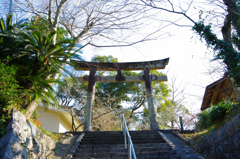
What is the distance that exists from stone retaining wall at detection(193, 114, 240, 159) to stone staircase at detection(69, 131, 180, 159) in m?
0.94

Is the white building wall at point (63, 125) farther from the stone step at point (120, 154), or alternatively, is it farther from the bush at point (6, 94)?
the bush at point (6, 94)

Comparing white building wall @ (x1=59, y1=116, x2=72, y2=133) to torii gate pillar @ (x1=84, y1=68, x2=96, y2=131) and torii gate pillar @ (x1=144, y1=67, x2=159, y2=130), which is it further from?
torii gate pillar @ (x1=144, y1=67, x2=159, y2=130)

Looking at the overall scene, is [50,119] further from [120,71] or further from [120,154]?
[120,154]

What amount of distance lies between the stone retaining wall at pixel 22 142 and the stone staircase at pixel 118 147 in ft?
3.03

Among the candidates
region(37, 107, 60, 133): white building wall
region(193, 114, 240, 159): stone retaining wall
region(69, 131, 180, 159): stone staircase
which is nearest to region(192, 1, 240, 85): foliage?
region(193, 114, 240, 159): stone retaining wall

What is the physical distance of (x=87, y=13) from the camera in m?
6.82

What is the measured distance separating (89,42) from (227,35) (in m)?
4.88

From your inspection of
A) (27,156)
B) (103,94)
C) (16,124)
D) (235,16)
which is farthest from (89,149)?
(103,94)

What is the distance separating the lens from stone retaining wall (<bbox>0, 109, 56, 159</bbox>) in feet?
12.2

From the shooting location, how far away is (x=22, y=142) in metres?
4.16

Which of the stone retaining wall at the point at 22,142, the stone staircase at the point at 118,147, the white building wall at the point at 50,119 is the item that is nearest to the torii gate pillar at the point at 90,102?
the stone staircase at the point at 118,147

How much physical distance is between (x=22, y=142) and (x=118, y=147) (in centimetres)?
293

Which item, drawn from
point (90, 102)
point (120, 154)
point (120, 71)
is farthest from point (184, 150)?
point (120, 71)

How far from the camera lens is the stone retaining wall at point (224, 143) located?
4.38 m
